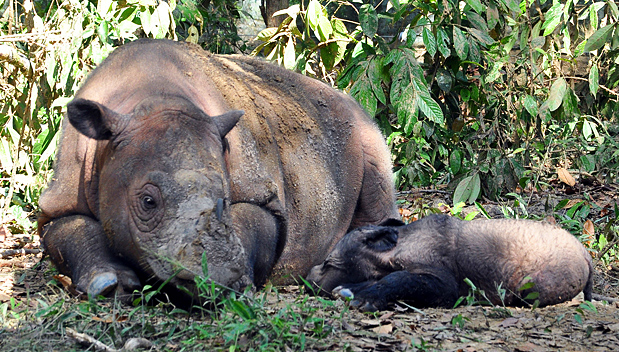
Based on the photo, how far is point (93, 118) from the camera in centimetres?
360

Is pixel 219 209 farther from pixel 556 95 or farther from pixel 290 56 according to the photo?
pixel 556 95

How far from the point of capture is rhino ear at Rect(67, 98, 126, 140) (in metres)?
3.53

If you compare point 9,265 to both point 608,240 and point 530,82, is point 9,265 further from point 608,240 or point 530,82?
point 530,82

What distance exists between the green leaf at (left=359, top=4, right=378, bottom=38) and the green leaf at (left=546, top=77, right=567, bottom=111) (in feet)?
6.17

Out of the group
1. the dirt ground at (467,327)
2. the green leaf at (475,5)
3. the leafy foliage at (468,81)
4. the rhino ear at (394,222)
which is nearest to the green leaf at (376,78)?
the leafy foliage at (468,81)

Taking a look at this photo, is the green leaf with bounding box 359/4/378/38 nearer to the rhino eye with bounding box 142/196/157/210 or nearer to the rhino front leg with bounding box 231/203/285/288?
the rhino front leg with bounding box 231/203/285/288

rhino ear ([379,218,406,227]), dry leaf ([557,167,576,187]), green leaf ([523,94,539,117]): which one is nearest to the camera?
rhino ear ([379,218,406,227])

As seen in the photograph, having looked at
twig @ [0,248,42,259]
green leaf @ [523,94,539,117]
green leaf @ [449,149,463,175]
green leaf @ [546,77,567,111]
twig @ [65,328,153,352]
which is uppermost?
green leaf @ [546,77,567,111]

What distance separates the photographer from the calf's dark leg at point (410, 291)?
12.1 feet

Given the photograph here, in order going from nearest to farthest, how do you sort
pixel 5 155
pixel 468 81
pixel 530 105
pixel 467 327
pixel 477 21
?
pixel 467 327 < pixel 5 155 < pixel 477 21 < pixel 530 105 < pixel 468 81

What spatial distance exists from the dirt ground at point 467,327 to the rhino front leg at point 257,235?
211 mm

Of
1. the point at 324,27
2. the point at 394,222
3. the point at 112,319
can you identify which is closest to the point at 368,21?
the point at 324,27

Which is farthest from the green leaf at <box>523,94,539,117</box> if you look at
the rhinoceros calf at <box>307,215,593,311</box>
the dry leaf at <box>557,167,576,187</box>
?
the rhinoceros calf at <box>307,215,593,311</box>

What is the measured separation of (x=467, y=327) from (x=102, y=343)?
169 centimetres
